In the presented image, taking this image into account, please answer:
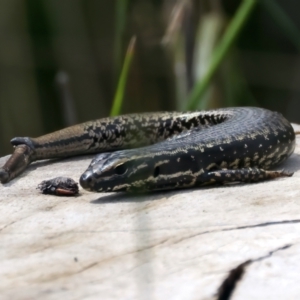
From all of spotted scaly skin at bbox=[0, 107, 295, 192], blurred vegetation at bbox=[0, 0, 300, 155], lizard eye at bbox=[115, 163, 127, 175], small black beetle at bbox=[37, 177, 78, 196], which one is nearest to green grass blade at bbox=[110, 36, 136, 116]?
blurred vegetation at bbox=[0, 0, 300, 155]

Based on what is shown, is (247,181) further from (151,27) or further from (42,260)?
(151,27)

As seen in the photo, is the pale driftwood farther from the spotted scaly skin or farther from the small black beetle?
the spotted scaly skin

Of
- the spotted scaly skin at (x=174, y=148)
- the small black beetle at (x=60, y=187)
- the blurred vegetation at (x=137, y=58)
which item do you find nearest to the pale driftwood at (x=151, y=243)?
the small black beetle at (x=60, y=187)

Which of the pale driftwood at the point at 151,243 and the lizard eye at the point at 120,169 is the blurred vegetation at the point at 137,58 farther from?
the pale driftwood at the point at 151,243

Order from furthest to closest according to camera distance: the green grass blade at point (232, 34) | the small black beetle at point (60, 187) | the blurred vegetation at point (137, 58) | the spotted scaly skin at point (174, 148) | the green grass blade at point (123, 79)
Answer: the blurred vegetation at point (137, 58) → the green grass blade at point (232, 34) → the green grass blade at point (123, 79) → the spotted scaly skin at point (174, 148) → the small black beetle at point (60, 187)

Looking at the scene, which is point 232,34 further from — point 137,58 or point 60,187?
point 60,187

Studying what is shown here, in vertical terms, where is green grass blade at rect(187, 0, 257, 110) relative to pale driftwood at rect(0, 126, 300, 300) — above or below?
above

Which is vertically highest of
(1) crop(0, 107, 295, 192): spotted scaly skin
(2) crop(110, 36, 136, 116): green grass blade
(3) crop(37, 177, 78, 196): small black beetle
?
(2) crop(110, 36, 136, 116): green grass blade
